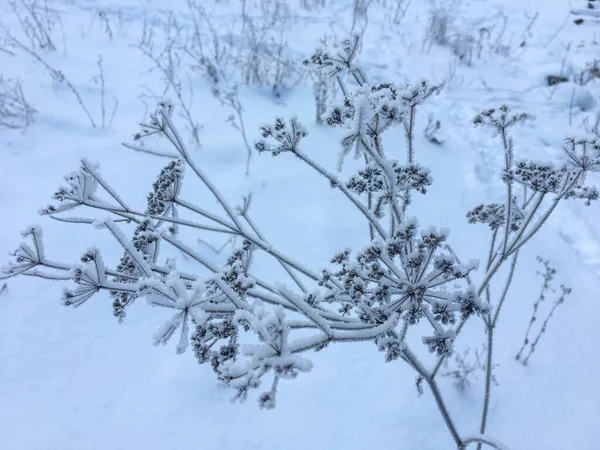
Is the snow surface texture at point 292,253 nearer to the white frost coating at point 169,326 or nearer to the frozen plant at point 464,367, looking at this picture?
the frozen plant at point 464,367

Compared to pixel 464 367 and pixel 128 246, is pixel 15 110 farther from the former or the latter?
pixel 464 367

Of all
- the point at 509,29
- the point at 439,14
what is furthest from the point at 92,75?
the point at 509,29

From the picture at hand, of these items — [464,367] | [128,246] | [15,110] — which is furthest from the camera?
[15,110]

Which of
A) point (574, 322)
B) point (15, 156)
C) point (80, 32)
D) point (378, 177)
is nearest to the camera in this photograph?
point (378, 177)

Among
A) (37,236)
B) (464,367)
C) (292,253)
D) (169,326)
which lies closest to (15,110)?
(292,253)

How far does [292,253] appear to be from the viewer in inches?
126

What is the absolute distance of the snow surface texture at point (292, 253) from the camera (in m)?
2.24

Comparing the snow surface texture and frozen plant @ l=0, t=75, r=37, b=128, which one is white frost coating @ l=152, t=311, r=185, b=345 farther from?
frozen plant @ l=0, t=75, r=37, b=128

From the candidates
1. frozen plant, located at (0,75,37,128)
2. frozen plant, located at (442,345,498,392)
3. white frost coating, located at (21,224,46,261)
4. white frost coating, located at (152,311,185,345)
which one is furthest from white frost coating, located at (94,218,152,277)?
frozen plant, located at (0,75,37,128)

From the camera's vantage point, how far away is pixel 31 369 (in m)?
2.40

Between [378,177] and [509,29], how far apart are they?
6.14 m

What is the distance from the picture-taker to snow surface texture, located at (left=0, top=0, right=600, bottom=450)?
2.24 m

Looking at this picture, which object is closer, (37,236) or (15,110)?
(37,236)

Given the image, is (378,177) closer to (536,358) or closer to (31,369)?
(536,358)
